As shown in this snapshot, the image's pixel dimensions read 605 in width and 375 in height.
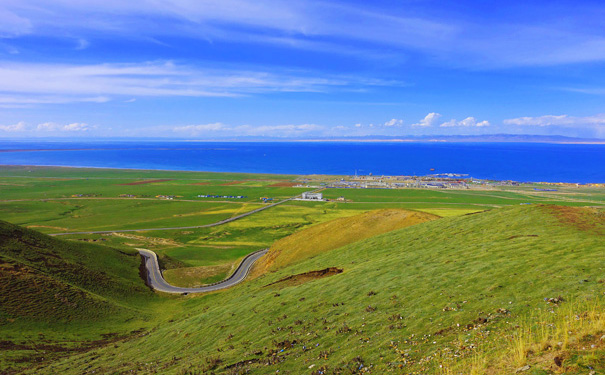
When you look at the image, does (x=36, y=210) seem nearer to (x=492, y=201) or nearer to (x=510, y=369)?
(x=510, y=369)

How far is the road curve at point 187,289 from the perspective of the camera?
52.2 meters

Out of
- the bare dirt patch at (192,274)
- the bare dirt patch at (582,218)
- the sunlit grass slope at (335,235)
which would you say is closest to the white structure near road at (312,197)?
the bare dirt patch at (192,274)

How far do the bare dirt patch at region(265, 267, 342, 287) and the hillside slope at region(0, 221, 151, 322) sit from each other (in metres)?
21.6

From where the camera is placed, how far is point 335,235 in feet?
176

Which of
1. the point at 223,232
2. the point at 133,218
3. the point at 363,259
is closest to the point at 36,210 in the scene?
the point at 133,218

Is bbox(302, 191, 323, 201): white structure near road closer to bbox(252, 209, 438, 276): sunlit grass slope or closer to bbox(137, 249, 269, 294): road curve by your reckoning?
bbox(137, 249, 269, 294): road curve

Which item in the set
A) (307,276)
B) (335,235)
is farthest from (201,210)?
(307,276)

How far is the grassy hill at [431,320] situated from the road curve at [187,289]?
2223cm

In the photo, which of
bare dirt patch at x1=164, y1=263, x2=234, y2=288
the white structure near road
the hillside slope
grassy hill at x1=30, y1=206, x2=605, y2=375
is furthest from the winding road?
the white structure near road

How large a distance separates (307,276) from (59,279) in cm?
3184

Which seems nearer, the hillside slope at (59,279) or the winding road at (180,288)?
the hillside slope at (59,279)

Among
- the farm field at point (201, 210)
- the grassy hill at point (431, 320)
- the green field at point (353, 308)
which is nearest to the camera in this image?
the grassy hill at point (431, 320)

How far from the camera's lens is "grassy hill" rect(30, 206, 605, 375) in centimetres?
1167

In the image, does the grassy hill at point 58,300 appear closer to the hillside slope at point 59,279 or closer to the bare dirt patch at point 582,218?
the hillside slope at point 59,279
